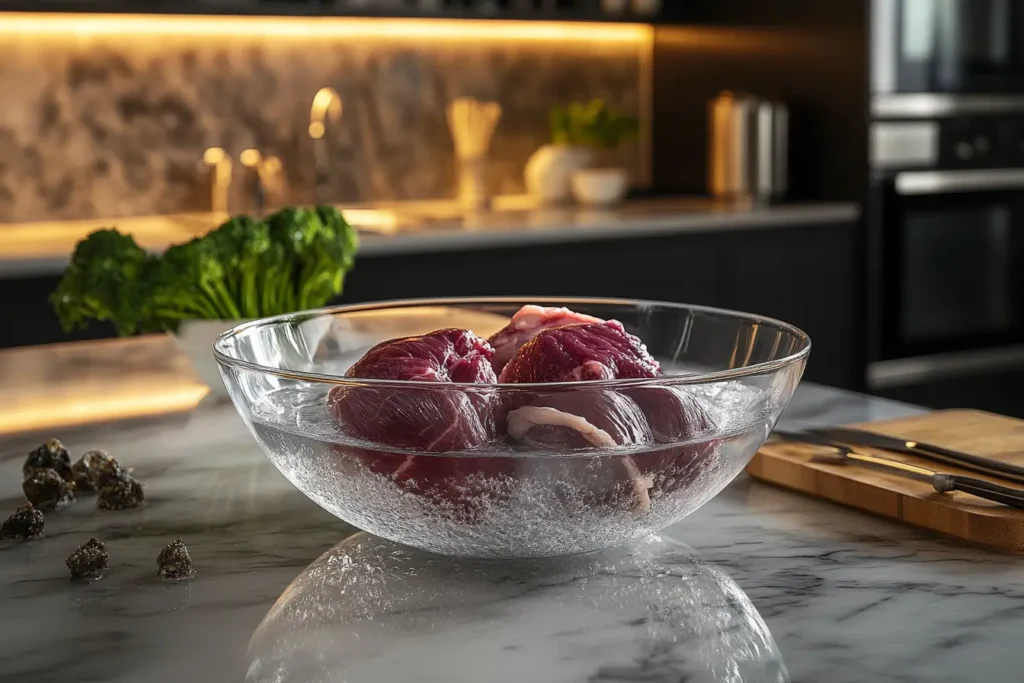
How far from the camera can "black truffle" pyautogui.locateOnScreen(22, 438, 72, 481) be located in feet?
2.98

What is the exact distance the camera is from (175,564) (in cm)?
73

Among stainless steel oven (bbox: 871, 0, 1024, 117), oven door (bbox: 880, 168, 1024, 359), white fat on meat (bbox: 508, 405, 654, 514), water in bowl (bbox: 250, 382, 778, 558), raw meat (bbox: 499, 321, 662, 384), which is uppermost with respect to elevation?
stainless steel oven (bbox: 871, 0, 1024, 117)

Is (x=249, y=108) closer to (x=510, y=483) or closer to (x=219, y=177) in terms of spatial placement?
(x=219, y=177)

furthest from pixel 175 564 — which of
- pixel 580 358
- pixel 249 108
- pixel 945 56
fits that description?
pixel 945 56

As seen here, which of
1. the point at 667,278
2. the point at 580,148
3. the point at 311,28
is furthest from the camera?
the point at 580,148

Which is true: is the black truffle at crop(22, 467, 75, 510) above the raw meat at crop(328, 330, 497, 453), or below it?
below

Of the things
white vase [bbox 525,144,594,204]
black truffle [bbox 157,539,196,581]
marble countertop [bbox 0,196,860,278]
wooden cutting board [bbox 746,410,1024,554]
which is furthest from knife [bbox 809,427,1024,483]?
white vase [bbox 525,144,594,204]

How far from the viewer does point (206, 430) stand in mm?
1098

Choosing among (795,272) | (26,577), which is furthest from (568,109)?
(26,577)

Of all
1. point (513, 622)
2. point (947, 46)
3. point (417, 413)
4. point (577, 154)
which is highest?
point (947, 46)

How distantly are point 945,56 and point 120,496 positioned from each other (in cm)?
309

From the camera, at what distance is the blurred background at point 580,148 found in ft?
10.2

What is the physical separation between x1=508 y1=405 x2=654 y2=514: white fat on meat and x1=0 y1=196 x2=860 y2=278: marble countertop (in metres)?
2.04

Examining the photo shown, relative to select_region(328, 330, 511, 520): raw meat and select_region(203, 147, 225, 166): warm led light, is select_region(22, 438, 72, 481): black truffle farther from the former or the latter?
select_region(203, 147, 225, 166): warm led light
